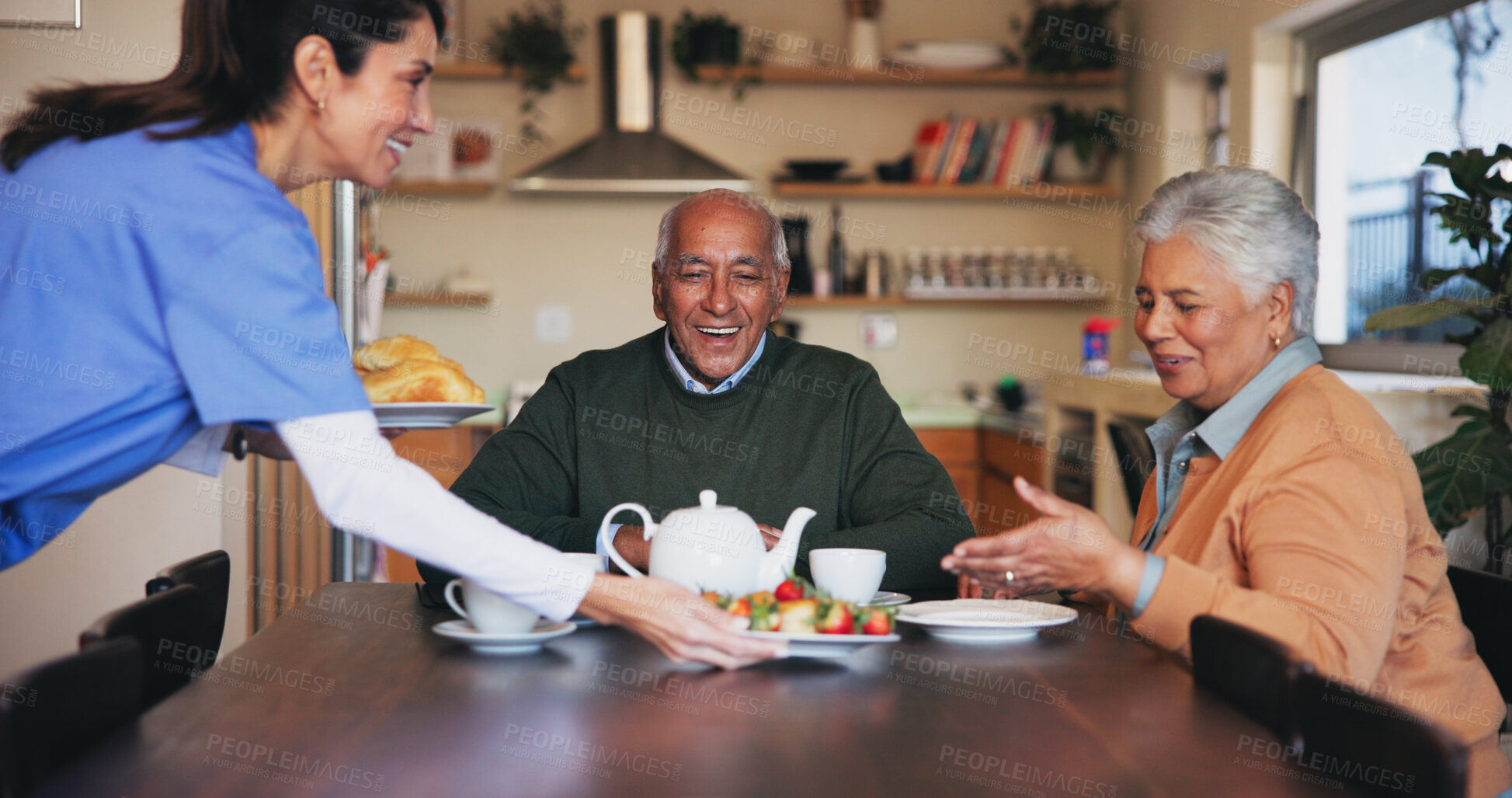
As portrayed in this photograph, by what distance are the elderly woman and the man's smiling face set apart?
67cm

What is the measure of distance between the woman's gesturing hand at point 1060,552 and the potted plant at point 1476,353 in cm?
139

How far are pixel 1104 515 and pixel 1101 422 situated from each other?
30cm

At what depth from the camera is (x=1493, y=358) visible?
2.32 meters

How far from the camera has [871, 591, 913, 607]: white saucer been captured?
1.55 meters

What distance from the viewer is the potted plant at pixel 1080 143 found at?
4949 millimetres

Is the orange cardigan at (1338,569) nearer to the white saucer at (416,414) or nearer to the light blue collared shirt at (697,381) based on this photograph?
the light blue collared shirt at (697,381)

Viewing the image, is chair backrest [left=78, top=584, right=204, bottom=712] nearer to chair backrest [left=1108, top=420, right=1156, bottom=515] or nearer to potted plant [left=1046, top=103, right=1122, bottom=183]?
chair backrest [left=1108, top=420, right=1156, bottom=515]

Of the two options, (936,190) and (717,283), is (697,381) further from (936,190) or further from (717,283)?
(936,190)

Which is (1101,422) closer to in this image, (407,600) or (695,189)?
(695,189)

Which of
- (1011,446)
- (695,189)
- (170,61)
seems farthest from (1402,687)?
(695,189)

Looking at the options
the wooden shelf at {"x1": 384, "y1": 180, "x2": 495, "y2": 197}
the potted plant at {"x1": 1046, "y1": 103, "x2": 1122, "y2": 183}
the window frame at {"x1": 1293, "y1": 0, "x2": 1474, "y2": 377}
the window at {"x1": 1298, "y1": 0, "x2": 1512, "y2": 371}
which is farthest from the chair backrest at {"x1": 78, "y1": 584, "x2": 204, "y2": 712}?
the potted plant at {"x1": 1046, "y1": 103, "x2": 1122, "y2": 183}

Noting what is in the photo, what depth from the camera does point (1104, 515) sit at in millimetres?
3930

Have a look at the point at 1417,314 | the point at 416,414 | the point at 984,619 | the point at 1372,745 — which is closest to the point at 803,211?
the point at 1417,314

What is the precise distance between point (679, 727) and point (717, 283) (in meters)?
1.12
